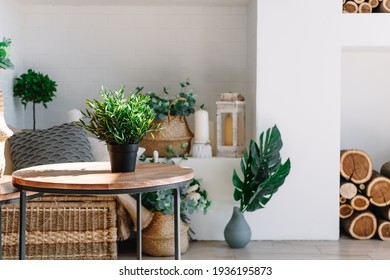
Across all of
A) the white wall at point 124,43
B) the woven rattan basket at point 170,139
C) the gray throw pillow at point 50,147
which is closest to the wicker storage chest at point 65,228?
the gray throw pillow at point 50,147

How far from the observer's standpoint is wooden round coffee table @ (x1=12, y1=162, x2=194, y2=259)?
8.05 ft

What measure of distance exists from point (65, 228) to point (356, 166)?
7.22 ft

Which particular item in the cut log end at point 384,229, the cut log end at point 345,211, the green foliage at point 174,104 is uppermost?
the green foliage at point 174,104

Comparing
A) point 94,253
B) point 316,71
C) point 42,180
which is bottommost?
point 94,253

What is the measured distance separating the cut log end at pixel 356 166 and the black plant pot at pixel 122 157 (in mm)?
2594

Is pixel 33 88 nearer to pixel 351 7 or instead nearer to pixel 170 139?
pixel 170 139

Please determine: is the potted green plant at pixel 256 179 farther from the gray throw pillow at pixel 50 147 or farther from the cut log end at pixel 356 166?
the gray throw pillow at pixel 50 147

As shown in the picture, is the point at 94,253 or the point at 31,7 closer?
the point at 94,253

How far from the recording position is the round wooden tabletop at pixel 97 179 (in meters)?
2.45

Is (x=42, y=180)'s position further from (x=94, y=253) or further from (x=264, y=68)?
(x=264, y=68)
